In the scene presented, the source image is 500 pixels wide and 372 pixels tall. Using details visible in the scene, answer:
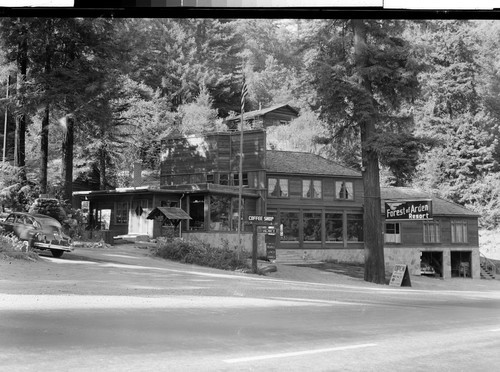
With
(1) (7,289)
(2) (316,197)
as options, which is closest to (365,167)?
(2) (316,197)

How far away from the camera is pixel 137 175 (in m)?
20.3

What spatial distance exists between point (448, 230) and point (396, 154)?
9.36 metres

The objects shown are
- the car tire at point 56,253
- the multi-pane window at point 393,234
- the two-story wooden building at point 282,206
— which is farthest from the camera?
the multi-pane window at point 393,234

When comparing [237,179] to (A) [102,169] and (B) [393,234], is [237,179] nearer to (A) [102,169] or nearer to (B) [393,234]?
(A) [102,169]

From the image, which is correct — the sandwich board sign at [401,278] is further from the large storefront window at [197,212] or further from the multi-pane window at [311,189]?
the multi-pane window at [311,189]

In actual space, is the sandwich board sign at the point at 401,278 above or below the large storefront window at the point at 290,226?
below

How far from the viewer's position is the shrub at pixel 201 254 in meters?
14.9

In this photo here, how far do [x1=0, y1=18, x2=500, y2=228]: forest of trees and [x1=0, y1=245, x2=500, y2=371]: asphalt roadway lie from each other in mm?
2738

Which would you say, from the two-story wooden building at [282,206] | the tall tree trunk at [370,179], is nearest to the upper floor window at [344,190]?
the two-story wooden building at [282,206]

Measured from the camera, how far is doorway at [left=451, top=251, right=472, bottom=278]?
20688 mm

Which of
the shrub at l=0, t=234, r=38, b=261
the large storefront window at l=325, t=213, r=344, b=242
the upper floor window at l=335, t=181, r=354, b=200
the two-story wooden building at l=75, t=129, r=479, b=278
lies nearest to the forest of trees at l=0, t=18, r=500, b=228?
the two-story wooden building at l=75, t=129, r=479, b=278

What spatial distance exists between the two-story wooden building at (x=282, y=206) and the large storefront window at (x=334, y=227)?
1.6 inches

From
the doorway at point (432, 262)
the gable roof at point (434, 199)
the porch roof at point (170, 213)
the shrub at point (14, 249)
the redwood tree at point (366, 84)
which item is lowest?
the doorway at point (432, 262)

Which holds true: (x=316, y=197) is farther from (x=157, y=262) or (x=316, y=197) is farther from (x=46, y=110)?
(x=46, y=110)
